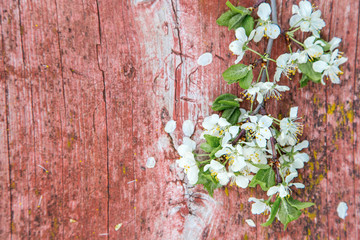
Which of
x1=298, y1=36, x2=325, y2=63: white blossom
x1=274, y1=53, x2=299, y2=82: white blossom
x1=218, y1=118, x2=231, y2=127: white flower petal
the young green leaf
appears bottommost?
x1=218, y1=118, x2=231, y2=127: white flower petal

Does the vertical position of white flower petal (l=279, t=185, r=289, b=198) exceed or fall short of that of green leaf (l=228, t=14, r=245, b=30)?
it falls short

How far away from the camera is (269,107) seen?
3.29ft

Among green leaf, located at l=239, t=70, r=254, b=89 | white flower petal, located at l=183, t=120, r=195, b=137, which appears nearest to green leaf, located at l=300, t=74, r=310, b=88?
green leaf, located at l=239, t=70, r=254, b=89

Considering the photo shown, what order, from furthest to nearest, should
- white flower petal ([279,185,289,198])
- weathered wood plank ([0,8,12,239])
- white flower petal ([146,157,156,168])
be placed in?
white flower petal ([146,157,156,168]), weathered wood plank ([0,8,12,239]), white flower petal ([279,185,289,198])

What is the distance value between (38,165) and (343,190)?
1164 mm

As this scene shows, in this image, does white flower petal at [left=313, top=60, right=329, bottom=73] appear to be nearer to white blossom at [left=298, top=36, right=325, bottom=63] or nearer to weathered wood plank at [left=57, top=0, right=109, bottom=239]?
white blossom at [left=298, top=36, right=325, bottom=63]

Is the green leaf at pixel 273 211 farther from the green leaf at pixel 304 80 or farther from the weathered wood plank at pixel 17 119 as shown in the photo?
the weathered wood plank at pixel 17 119

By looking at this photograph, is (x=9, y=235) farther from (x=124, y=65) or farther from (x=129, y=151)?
(x=124, y=65)

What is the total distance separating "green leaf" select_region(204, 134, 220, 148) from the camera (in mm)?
837

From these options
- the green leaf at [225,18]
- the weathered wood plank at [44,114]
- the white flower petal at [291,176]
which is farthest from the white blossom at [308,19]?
the weathered wood plank at [44,114]

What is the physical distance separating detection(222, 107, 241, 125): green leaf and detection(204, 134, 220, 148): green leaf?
0.37ft

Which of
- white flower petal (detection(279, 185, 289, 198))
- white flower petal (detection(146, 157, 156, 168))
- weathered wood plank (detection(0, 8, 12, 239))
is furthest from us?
white flower petal (detection(146, 157, 156, 168))

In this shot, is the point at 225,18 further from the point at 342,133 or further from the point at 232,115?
the point at 342,133

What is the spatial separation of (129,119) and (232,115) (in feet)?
1.26
